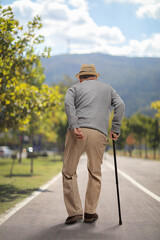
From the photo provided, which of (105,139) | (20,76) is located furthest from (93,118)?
(20,76)

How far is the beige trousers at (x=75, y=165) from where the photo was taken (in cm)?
447

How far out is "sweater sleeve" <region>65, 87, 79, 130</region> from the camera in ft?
14.4

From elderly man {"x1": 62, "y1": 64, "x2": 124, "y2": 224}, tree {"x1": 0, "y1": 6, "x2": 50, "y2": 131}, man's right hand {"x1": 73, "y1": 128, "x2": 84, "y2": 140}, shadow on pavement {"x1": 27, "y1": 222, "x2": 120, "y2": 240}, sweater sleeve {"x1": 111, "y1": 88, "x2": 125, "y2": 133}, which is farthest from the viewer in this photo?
tree {"x1": 0, "y1": 6, "x2": 50, "y2": 131}

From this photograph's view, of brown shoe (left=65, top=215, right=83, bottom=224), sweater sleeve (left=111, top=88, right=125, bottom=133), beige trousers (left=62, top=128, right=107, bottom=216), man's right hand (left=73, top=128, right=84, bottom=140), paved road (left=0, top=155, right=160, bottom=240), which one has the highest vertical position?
sweater sleeve (left=111, top=88, right=125, bottom=133)

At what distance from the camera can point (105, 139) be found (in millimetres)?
4613

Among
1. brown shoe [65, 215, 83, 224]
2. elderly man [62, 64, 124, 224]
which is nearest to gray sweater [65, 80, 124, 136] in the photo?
elderly man [62, 64, 124, 224]

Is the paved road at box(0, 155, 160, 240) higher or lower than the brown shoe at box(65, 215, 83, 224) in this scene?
lower

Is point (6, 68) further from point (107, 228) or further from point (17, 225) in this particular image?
point (107, 228)

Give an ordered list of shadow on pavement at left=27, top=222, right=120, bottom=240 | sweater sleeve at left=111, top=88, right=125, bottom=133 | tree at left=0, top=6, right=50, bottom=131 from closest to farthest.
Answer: shadow on pavement at left=27, top=222, right=120, bottom=240 → sweater sleeve at left=111, top=88, right=125, bottom=133 → tree at left=0, top=6, right=50, bottom=131

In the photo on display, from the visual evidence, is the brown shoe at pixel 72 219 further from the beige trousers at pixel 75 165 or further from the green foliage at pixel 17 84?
the green foliage at pixel 17 84

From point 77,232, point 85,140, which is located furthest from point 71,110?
point 77,232

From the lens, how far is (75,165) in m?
4.51

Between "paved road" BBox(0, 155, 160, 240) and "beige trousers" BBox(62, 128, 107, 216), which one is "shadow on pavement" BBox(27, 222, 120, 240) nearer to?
"paved road" BBox(0, 155, 160, 240)

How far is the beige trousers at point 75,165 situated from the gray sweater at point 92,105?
14 centimetres
